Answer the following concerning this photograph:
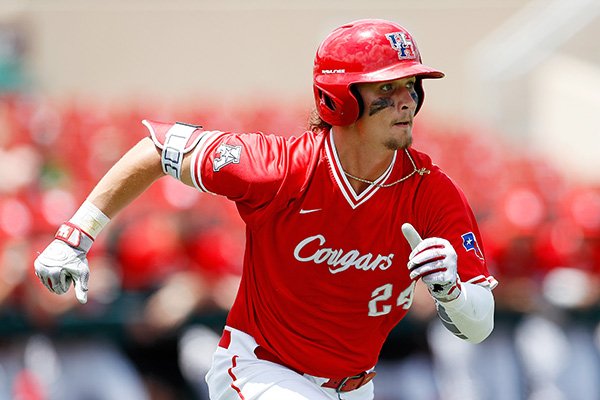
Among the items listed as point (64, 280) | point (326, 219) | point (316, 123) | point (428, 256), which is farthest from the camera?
point (316, 123)

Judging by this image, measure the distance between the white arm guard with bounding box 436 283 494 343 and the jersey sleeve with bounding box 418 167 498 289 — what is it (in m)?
0.07

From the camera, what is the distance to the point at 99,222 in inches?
154

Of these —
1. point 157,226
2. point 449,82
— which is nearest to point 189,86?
point 449,82

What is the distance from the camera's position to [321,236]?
3871 mm

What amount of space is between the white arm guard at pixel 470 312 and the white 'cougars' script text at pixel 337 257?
0.31 metres

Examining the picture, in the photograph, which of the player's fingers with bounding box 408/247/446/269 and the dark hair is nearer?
the player's fingers with bounding box 408/247/446/269

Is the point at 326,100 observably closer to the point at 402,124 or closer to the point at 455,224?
the point at 402,124

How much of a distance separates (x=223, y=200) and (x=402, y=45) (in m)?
6.04

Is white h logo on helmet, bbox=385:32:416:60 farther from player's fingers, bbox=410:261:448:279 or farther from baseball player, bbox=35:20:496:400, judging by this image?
player's fingers, bbox=410:261:448:279

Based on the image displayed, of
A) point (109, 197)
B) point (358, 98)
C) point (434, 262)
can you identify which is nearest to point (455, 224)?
point (434, 262)

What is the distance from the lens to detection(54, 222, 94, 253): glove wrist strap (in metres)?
3.84

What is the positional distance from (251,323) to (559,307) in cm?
455

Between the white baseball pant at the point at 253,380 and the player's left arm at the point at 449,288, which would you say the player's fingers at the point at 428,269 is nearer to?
the player's left arm at the point at 449,288

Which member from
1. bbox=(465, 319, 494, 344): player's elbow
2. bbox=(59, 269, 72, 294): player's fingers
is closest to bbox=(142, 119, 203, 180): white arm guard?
bbox=(59, 269, 72, 294): player's fingers
